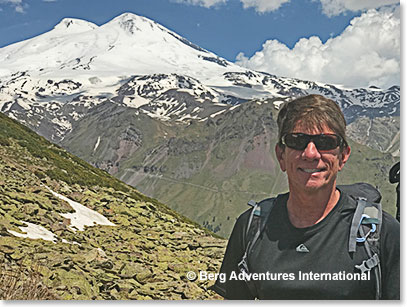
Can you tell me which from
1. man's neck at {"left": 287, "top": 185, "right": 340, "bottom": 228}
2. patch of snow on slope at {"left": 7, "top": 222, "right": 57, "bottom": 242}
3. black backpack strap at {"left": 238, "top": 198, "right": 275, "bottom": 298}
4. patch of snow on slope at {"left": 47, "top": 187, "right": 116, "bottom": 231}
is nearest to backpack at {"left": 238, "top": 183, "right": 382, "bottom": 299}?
black backpack strap at {"left": 238, "top": 198, "right": 275, "bottom": 298}

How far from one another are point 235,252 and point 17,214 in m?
9.00

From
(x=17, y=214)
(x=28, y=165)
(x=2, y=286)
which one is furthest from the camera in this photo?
(x=28, y=165)

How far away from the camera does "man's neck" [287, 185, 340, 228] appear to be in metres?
5.43

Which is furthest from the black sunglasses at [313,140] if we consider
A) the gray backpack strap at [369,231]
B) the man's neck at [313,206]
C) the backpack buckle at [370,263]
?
the backpack buckle at [370,263]

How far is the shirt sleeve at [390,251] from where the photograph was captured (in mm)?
4812

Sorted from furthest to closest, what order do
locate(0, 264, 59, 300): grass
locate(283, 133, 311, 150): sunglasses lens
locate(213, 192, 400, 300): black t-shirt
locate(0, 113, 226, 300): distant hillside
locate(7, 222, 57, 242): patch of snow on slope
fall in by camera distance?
locate(7, 222, 57, 242): patch of snow on slope, locate(0, 113, 226, 300): distant hillside, locate(0, 264, 59, 300): grass, locate(283, 133, 311, 150): sunglasses lens, locate(213, 192, 400, 300): black t-shirt

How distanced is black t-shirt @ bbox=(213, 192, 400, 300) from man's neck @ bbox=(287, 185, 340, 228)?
9cm

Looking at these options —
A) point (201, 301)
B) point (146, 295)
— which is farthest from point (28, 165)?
point (201, 301)

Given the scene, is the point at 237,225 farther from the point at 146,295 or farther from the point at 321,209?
the point at 146,295

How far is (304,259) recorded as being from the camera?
5.46 meters

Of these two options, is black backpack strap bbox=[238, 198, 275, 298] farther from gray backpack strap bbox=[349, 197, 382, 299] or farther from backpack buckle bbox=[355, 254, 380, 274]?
backpack buckle bbox=[355, 254, 380, 274]

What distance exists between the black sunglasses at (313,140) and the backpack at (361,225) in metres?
0.60

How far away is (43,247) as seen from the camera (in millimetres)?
10336

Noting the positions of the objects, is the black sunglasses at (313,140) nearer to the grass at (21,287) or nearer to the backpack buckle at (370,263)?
the backpack buckle at (370,263)
